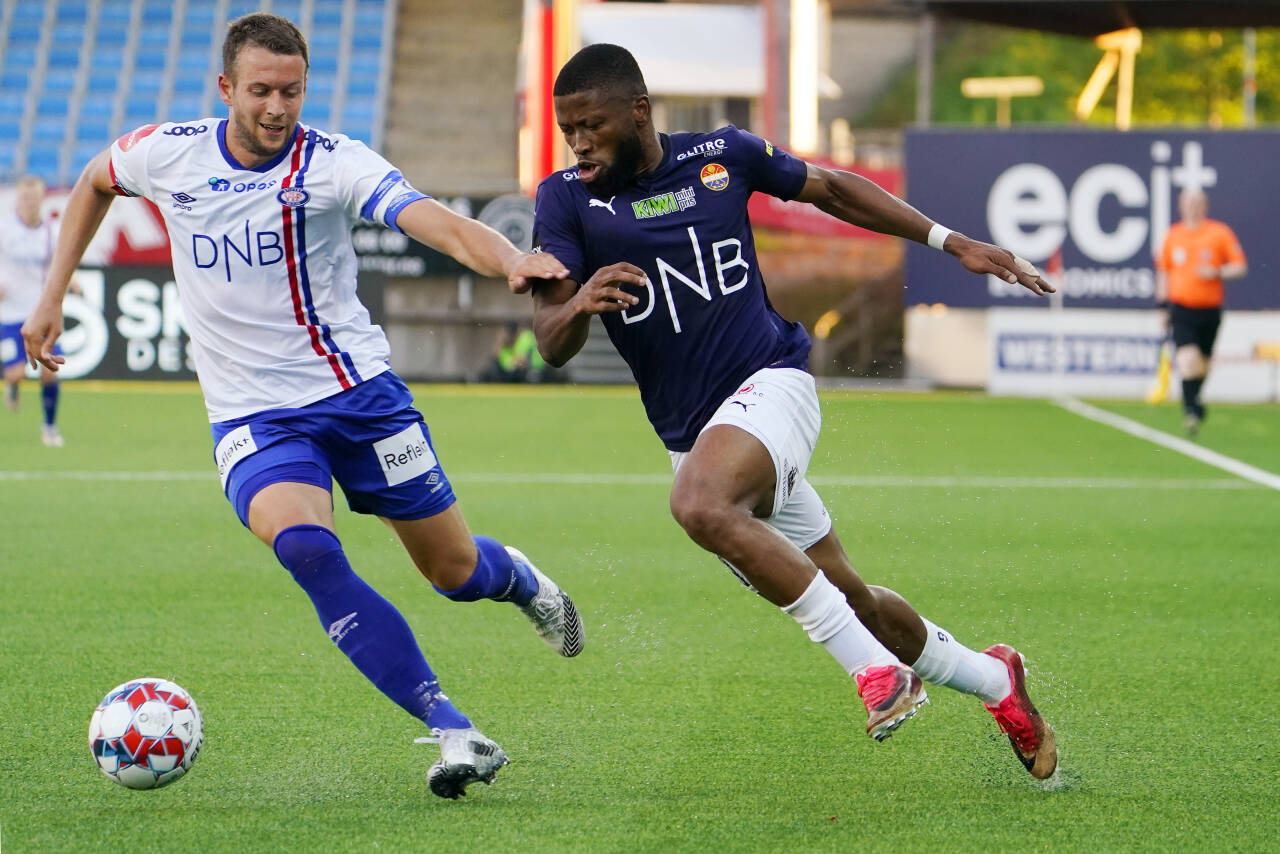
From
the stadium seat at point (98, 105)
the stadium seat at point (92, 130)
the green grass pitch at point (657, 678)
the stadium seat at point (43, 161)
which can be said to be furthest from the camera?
the stadium seat at point (98, 105)

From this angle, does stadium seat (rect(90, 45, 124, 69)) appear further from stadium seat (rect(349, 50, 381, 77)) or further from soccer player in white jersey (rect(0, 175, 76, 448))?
soccer player in white jersey (rect(0, 175, 76, 448))

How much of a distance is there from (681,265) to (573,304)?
24.7 inches

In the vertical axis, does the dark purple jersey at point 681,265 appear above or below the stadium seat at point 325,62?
below

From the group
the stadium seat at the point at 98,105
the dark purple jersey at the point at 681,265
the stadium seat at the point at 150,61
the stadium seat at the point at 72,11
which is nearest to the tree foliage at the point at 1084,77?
the stadium seat at the point at 150,61

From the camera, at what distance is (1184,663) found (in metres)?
6.19

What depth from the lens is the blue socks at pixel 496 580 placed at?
518 centimetres

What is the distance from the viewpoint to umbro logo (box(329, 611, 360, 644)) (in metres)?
4.37

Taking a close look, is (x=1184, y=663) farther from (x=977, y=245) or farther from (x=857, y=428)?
(x=857, y=428)

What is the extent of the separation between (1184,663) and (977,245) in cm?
218

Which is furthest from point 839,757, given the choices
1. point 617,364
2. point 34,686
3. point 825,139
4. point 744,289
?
point 825,139

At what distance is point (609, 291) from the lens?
13.4ft

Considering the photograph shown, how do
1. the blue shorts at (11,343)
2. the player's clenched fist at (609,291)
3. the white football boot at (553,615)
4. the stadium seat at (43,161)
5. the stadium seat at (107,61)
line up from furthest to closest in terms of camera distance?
the stadium seat at (107,61) → the stadium seat at (43,161) → the blue shorts at (11,343) → the white football boot at (553,615) → the player's clenched fist at (609,291)

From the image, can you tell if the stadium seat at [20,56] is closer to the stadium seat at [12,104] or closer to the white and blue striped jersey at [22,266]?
the stadium seat at [12,104]

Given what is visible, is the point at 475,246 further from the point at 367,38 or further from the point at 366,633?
the point at 367,38
